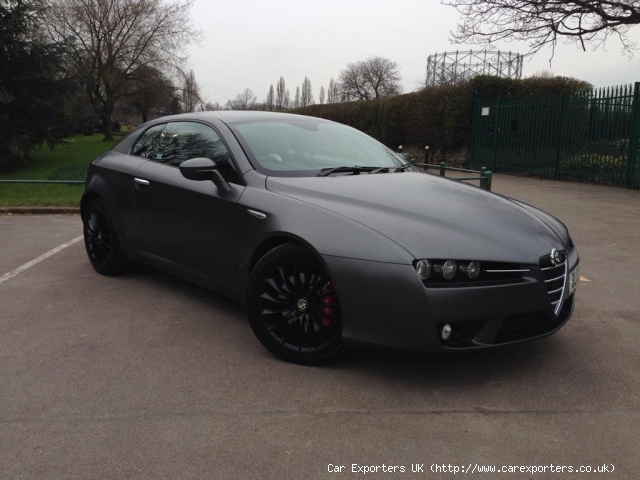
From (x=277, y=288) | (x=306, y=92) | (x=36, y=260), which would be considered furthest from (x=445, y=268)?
(x=306, y=92)

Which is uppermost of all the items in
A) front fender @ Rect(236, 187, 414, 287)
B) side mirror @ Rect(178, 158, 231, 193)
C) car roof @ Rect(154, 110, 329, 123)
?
car roof @ Rect(154, 110, 329, 123)

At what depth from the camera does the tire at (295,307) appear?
3.23 m

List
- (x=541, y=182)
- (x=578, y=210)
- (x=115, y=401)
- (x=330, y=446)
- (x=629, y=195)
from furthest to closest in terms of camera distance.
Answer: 1. (x=541, y=182)
2. (x=629, y=195)
3. (x=578, y=210)
4. (x=115, y=401)
5. (x=330, y=446)

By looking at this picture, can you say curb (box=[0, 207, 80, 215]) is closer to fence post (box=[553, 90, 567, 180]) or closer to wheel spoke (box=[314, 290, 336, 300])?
wheel spoke (box=[314, 290, 336, 300])

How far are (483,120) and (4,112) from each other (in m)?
16.5

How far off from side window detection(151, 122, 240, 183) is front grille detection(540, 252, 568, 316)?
1.98 metres

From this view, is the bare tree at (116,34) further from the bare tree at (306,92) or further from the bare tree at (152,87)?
the bare tree at (306,92)

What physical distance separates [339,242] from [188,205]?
1.51 meters

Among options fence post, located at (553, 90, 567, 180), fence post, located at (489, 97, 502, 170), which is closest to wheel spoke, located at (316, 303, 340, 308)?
fence post, located at (553, 90, 567, 180)

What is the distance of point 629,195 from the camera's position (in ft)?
38.3

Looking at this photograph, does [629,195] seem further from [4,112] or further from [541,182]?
[4,112]

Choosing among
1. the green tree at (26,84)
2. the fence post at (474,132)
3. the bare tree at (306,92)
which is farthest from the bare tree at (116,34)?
the bare tree at (306,92)

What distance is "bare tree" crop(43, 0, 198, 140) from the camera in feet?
103

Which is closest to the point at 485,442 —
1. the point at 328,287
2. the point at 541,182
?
the point at 328,287
